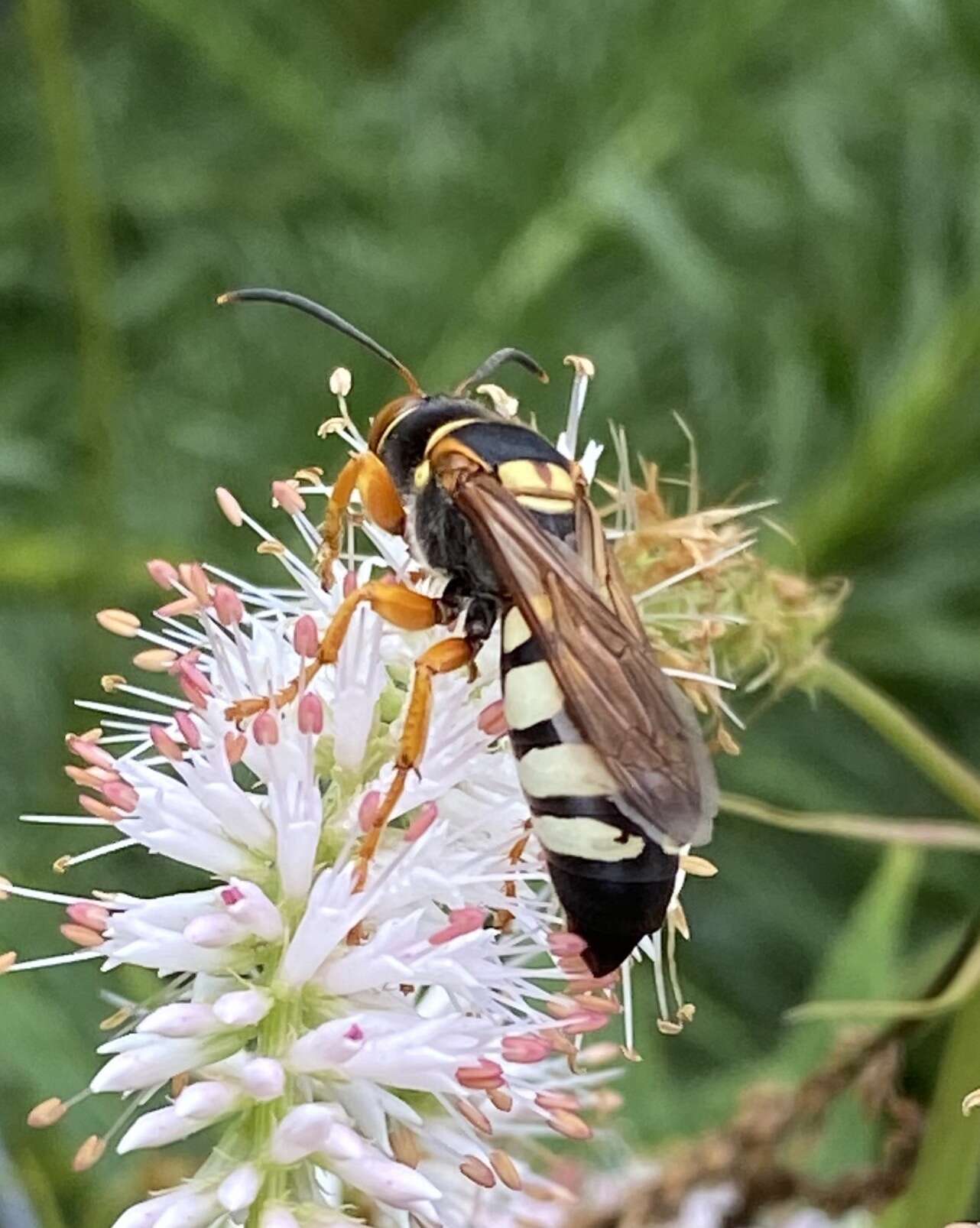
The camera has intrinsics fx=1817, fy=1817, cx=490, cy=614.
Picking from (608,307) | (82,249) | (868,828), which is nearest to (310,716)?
(868,828)

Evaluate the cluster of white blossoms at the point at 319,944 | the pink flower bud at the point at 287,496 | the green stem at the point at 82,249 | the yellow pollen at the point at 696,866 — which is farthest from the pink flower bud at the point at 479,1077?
the green stem at the point at 82,249

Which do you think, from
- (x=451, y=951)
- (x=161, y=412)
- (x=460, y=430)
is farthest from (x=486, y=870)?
(x=161, y=412)

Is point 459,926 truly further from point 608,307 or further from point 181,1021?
point 608,307

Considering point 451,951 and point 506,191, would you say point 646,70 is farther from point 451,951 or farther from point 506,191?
point 451,951

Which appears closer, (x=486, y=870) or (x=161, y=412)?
(x=486, y=870)

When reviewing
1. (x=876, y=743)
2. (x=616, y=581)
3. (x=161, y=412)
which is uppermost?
(x=161, y=412)

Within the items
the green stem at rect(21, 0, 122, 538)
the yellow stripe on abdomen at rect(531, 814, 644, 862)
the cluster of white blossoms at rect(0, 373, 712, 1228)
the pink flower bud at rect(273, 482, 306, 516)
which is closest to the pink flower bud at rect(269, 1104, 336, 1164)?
the cluster of white blossoms at rect(0, 373, 712, 1228)

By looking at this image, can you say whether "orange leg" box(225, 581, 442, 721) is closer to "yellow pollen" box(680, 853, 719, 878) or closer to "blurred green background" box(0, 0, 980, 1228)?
"yellow pollen" box(680, 853, 719, 878)

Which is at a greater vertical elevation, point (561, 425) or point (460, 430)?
point (561, 425)
